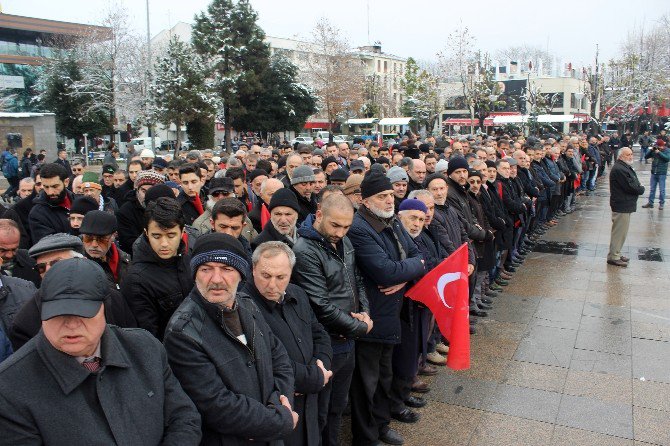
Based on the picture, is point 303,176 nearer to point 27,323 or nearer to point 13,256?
point 13,256

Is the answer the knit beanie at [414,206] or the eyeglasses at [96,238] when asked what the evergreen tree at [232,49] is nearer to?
the knit beanie at [414,206]

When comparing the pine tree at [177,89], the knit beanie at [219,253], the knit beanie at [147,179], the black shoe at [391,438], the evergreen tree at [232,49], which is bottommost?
the black shoe at [391,438]

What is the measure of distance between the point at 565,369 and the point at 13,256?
17.0 ft

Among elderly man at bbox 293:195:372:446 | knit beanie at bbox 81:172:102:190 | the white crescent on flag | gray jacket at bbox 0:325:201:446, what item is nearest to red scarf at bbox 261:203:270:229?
knit beanie at bbox 81:172:102:190

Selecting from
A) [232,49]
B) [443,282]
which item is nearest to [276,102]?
[232,49]

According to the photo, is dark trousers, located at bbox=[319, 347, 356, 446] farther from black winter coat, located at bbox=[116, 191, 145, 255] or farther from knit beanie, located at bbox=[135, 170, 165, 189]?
knit beanie, located at bbox=[135, 170, 165, 189]

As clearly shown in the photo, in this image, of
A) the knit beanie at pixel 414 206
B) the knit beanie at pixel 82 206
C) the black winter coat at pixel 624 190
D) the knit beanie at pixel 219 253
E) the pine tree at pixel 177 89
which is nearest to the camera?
the knit beanie at pixel 219 253

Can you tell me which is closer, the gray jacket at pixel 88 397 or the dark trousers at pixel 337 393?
the gray jacket at pixel 88 397

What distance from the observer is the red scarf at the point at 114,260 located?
12.9ft

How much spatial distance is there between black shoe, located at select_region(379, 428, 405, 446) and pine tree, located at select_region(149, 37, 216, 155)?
28.1m

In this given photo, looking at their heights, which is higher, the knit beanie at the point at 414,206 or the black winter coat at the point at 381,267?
the knit beanie at the point at 414,206

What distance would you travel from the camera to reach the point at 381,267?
425cm

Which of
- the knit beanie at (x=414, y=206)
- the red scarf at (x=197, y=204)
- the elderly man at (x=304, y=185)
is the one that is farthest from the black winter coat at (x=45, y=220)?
the knit beanie at (x=414, y=206)

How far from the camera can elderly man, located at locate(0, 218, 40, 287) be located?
12.2ft
